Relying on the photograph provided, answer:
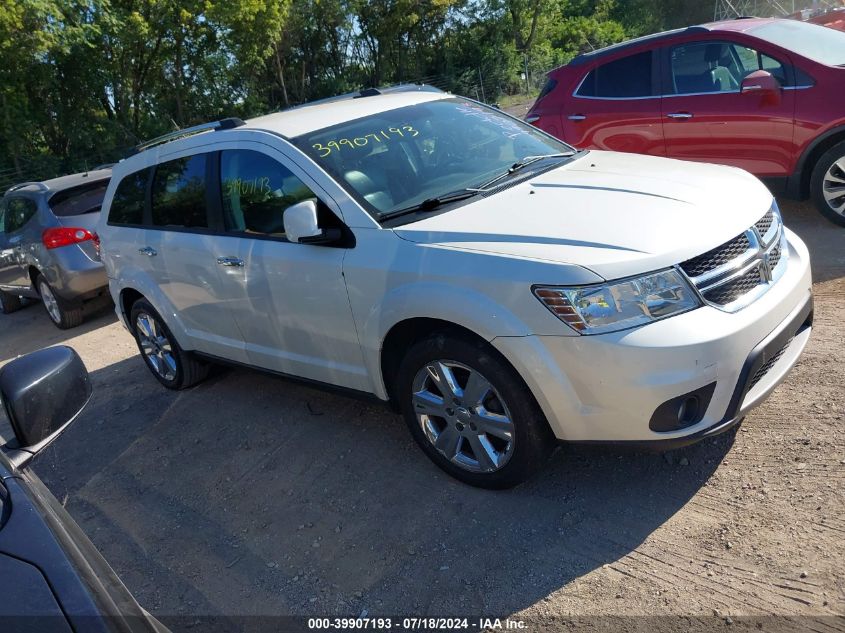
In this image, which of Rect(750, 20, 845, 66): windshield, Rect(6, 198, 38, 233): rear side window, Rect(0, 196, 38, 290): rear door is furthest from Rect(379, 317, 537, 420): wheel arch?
Rect(0, 196, 38, 290): rear door

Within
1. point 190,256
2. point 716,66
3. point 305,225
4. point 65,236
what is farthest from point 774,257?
point 65,236

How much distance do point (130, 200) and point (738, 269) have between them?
428cm

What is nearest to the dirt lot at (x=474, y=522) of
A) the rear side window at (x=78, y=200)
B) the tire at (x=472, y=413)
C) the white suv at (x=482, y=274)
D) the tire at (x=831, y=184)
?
the tire at (x=472, y=413)

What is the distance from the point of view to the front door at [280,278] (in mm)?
3859

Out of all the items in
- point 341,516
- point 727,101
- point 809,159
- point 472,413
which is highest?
point 727,101

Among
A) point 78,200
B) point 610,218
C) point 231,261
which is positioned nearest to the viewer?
point 610,218

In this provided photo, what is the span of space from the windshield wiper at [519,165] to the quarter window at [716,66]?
292 cm

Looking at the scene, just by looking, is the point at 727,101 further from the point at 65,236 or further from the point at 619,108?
the point at 65,236

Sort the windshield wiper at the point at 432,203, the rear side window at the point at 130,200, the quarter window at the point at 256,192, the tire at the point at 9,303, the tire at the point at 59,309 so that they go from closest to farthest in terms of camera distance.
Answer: the windshield wiper at the point at 432,203 → the quarter window at the point at 256,192 → the rear side window at the point at 130,200 → the tire at the point at 59,309 → the tire at the point at 9,303

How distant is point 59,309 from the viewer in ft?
28.5

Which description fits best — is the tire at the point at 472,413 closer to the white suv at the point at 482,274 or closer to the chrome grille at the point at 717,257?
the white suv at the point at 482,274

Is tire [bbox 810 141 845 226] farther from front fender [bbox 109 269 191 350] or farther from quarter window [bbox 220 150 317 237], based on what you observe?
front fender [bbox 109 269 191 350]

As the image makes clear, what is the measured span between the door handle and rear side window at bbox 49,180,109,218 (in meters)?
4.71

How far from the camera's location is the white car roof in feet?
14.0
